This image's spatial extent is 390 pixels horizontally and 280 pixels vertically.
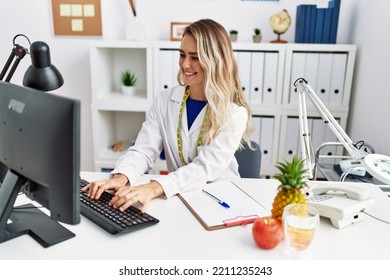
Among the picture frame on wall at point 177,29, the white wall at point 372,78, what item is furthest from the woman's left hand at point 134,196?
the picture frame on wall at point 177,29

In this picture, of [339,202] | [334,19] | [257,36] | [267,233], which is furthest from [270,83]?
[267,233]

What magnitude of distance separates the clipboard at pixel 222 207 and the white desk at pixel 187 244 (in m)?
0.02

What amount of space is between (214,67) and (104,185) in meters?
0.68

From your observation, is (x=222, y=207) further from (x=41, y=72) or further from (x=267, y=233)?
(x=41, y=72)

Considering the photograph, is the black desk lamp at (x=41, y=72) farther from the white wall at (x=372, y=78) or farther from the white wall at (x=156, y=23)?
the white wall at (x=372, y=78)

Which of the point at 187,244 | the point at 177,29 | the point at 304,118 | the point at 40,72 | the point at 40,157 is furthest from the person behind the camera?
the point at 177,29

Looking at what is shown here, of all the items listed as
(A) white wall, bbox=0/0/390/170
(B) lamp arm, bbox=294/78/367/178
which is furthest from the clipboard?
(A) white wall, bbox=0/0/390/170

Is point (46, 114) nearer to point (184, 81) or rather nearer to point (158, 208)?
Answer: point (158, 208)

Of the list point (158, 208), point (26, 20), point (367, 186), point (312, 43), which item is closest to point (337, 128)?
point (367, 186)

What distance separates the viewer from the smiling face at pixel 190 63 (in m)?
1.53

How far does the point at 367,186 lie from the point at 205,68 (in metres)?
0.82

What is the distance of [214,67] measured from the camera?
1.54m

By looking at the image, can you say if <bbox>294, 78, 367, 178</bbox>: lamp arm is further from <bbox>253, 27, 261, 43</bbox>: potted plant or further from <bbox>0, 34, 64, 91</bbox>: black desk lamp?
<bbox>253, 27, 261, 43</bbox>: potted plant

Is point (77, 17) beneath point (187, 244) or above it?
above
